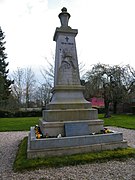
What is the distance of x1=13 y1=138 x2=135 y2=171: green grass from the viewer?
5.15 metres

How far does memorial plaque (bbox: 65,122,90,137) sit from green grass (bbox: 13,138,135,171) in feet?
3.01

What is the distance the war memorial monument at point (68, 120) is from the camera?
5.88 m

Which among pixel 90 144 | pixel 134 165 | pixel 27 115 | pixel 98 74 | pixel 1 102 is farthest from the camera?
pixel 27 115

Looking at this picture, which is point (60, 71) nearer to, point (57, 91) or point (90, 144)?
point (57, 91)

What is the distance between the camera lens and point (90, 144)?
245 inches

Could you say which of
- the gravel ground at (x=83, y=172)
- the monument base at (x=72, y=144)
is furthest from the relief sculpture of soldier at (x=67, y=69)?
the gravel ground at (x=83, y=172)

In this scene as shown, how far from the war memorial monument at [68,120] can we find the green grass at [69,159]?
0.85ft

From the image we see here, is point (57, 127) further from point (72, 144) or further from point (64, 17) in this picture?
point (64, 17)

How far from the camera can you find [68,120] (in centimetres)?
709

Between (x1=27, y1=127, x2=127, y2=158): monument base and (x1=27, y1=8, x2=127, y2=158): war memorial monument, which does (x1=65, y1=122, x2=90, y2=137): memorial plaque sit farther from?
(x1=27, y1=127, x2=127, y2=158): monument base

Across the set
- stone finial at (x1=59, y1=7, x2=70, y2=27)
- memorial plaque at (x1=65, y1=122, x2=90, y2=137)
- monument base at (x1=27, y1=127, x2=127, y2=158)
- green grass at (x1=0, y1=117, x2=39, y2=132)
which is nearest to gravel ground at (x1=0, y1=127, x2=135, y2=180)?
monument base at (x1=27, y1=127, x2=127, y2=158)

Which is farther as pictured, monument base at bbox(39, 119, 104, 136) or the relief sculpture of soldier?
the relief sculpture of soldier

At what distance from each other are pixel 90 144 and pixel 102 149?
42 centimetres

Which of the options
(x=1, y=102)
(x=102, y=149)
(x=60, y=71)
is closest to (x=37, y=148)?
(x=102, y=149)
